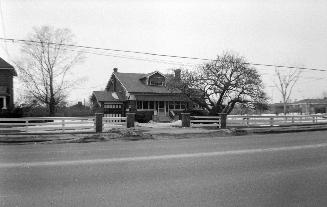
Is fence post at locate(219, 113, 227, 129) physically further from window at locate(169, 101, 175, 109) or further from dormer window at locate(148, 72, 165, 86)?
dormer window at locate(148, 72, 165, 86)

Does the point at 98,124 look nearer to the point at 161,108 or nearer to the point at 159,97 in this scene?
the point at 159,97

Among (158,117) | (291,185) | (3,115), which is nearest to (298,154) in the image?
(291,185)

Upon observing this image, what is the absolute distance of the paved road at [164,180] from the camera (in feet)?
18.5

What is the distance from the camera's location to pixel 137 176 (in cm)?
733

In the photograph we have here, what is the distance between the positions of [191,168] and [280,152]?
437 centimetres

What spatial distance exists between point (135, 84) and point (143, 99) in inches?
144

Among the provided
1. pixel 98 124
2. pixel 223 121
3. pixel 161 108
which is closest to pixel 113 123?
pixel 98 124

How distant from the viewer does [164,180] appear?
6992 mm

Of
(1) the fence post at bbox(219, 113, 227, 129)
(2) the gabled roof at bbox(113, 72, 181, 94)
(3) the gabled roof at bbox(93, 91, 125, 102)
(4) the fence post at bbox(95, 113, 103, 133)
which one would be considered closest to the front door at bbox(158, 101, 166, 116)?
(2) the gabled roof at bbox(113, 72, 181, 94)

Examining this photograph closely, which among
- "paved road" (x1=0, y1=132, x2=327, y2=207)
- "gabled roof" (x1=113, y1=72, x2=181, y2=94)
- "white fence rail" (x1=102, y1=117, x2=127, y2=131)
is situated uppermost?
"gabled roof" (x1=113, y1=72, x2=181, y2=94)

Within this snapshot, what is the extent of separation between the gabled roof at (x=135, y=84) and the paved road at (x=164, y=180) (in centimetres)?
3100

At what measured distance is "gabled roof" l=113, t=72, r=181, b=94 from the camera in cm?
4111

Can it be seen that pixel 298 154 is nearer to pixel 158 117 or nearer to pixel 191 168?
pixel 191 168

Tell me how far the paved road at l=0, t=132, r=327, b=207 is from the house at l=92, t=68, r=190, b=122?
28.6m
